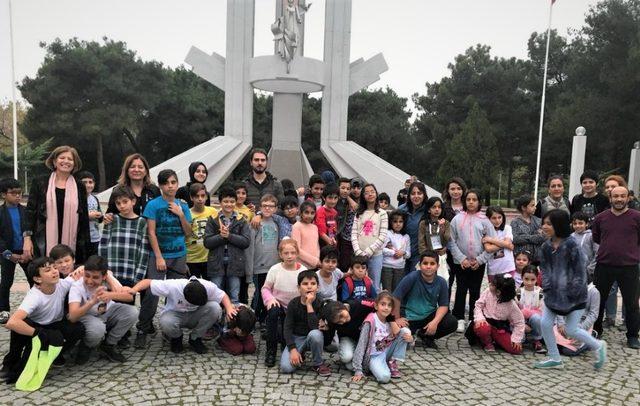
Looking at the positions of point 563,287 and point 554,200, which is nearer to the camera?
point 563,287

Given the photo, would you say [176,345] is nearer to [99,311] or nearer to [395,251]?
[99,311]

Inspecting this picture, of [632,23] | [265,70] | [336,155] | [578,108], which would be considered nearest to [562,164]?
[578,108]

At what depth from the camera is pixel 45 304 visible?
314 centimetres

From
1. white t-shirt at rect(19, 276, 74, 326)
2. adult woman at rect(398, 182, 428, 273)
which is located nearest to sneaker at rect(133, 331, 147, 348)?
white t-shirt at rect(19, 276, 74, 326)

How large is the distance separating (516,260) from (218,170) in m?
10.8

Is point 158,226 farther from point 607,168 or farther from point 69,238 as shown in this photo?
point 607,168

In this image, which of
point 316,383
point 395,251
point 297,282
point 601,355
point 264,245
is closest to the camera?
A: point 316,383

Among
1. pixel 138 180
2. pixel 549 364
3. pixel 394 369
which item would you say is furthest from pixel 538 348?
pixel 138 180

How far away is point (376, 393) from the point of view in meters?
2.99

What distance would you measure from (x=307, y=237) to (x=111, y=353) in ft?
5.80

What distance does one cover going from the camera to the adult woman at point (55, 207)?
3695mm

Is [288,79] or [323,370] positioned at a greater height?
[288,79]

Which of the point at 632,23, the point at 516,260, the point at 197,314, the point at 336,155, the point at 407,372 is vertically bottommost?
the point at 407,372

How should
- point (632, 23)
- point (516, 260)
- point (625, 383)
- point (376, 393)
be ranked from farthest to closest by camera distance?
point (632, 23) → point (516, 260) → point (625, 383) → point (376, 393)
